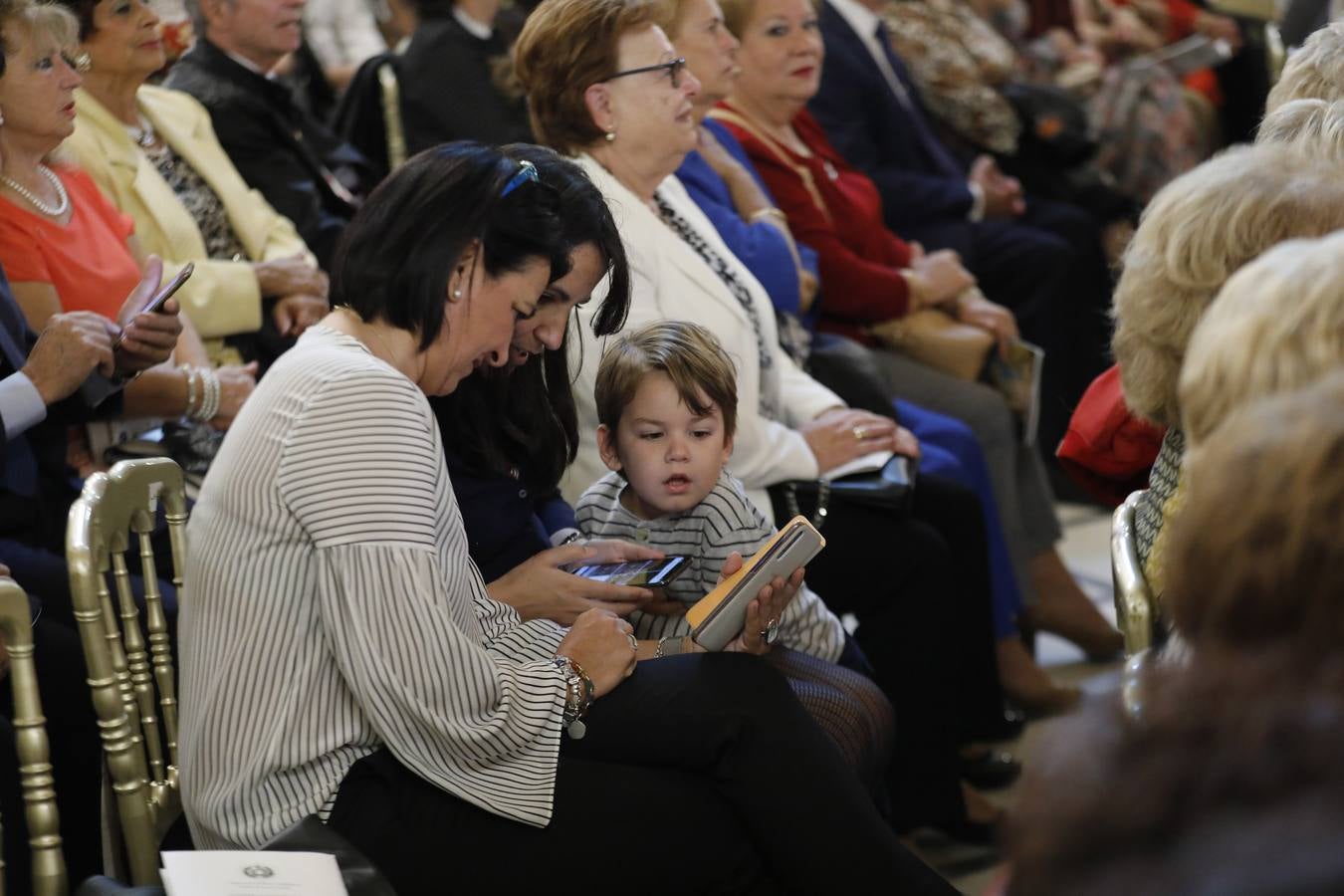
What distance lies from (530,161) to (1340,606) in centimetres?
130

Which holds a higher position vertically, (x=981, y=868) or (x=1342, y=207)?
(x=1342, y=207)

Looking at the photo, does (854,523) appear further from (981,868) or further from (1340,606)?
(1340,606)

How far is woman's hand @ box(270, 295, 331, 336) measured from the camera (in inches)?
132

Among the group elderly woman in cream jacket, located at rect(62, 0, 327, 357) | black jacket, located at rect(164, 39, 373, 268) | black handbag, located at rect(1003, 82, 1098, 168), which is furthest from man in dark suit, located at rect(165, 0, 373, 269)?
black handbag, located at rect(1003, 82, 1098, 168)

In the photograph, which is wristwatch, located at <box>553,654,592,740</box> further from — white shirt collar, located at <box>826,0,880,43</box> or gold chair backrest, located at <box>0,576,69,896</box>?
white shirt collar, located at <box>826,0,880,43</box>

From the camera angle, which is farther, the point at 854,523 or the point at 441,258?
the point at 854,523

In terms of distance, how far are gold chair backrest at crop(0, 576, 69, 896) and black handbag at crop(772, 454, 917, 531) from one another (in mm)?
1446

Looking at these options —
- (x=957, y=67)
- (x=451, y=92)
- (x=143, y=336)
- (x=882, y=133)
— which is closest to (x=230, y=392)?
(x=143, y=336)

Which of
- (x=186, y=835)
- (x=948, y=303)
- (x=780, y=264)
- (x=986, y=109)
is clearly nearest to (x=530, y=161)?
(x=186, y=835)

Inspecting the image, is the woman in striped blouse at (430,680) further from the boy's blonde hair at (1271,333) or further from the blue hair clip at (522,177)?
the boy's blonde hair at (1271,333)

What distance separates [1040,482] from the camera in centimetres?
401

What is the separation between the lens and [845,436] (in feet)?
10.2

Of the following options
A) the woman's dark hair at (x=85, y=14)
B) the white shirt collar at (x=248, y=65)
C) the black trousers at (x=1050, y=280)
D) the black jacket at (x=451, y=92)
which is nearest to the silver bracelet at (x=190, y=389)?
the woman's dark hair at (x=85, y=14)

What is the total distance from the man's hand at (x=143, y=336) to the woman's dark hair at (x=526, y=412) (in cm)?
58
